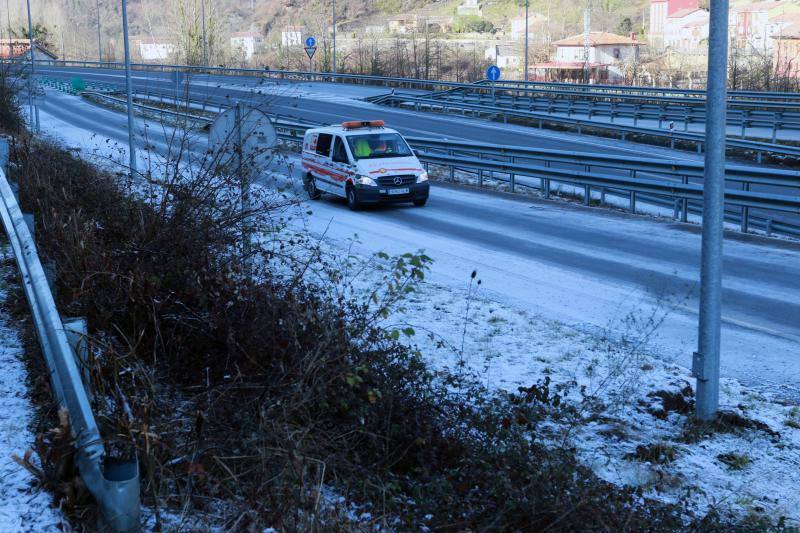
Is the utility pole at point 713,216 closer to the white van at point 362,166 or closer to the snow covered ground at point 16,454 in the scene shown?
the snow covered ground at point 16,454

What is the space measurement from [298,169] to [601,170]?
28.9 feet

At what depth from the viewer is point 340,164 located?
2058cm

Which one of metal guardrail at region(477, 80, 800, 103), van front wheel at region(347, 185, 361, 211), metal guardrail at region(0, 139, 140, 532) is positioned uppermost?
metal guardrail at region(477, 80, 800, 103)

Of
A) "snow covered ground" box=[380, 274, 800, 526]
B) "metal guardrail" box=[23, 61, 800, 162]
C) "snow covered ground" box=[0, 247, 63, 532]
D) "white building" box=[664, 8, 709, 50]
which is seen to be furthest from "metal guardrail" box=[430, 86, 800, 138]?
"white building" box=[664, 8, 709, 50]

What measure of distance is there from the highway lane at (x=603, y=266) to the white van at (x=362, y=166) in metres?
0.43

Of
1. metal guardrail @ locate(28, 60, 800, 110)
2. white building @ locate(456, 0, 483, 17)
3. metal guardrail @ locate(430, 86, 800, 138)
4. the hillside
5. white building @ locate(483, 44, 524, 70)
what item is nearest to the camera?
metal guardrail @ locate(430, 86, 800, 138)

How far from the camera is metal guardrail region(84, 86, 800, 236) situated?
1584 cm

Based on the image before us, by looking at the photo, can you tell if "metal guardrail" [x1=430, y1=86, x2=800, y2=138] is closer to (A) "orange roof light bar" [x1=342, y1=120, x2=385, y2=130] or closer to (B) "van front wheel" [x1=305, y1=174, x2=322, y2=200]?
(A) "orange roof light bar" [x1=342, y1=120, x2=385, y2=130]

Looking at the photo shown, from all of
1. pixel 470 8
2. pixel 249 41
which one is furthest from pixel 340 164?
pixel 470 8

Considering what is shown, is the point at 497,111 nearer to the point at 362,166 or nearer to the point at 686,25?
the point at 362,166

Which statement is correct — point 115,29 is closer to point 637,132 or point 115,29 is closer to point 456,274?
point 637,132

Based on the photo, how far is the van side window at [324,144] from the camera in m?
21.2

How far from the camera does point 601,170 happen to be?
26047 mm

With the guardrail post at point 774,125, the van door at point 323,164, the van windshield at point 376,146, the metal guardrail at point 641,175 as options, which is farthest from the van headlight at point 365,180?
the guardrail post at point 774,125
